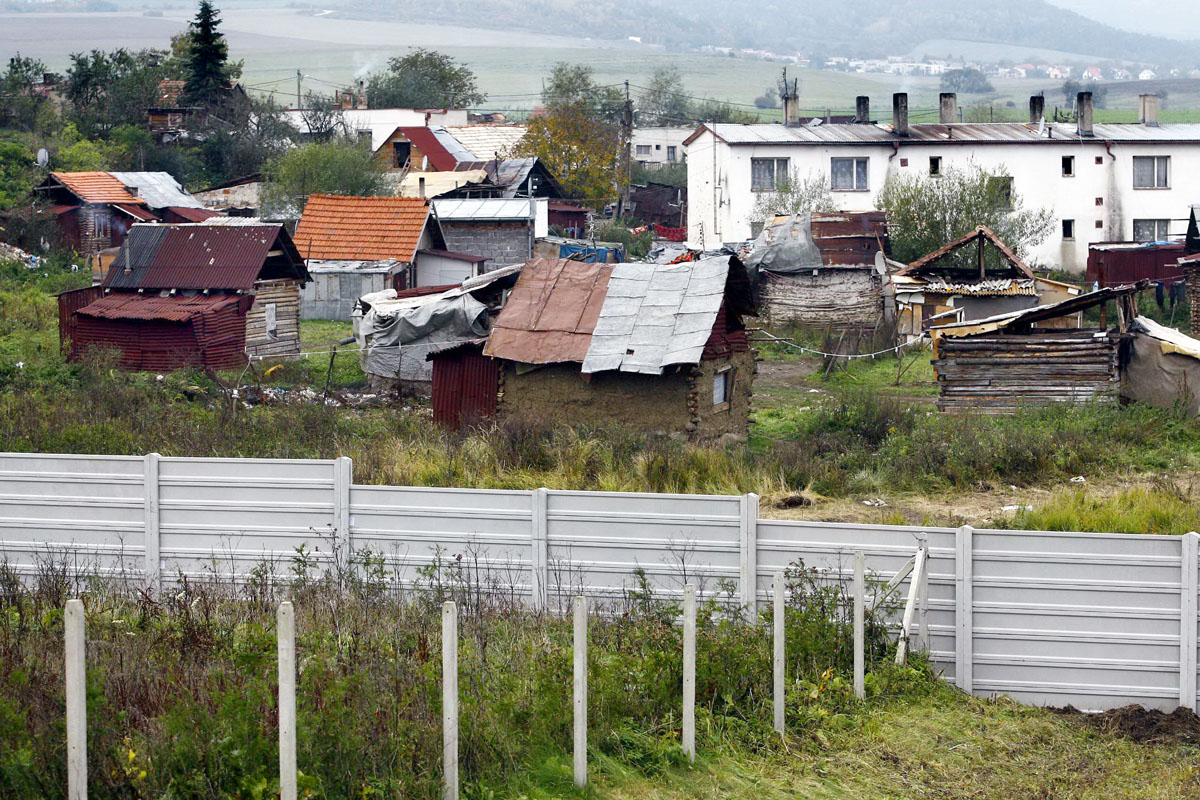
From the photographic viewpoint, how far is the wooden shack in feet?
75.1

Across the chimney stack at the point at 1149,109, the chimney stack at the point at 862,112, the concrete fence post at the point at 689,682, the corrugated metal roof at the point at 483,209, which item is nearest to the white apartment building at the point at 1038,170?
the chimney stack at the point at 1149,109

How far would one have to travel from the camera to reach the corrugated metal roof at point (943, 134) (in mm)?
53375

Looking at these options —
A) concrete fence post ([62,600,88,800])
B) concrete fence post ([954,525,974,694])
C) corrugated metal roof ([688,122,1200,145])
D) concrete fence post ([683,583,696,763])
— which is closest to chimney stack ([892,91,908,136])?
corrugated metal roof ([688,122,1200,145])

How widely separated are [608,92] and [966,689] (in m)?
105

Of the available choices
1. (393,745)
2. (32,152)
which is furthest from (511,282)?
(32,152)

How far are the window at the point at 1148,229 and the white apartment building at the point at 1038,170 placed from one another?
1.6 inches

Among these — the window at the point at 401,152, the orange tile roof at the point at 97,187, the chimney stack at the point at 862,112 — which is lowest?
the orange tile roof at the point at 97,187

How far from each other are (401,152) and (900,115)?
26.7 m

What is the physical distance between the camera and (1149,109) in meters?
57.8

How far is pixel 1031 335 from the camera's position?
2372cm

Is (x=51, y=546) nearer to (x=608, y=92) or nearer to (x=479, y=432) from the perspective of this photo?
(x=479, y=432)

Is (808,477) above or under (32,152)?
under

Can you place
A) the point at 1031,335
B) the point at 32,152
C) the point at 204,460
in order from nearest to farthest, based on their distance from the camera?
the point at 204,460 → the point at 1031,335 → the point at 32,152

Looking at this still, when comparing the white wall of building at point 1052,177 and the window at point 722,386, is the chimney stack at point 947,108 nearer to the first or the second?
the white wall of building at point 1052,177
